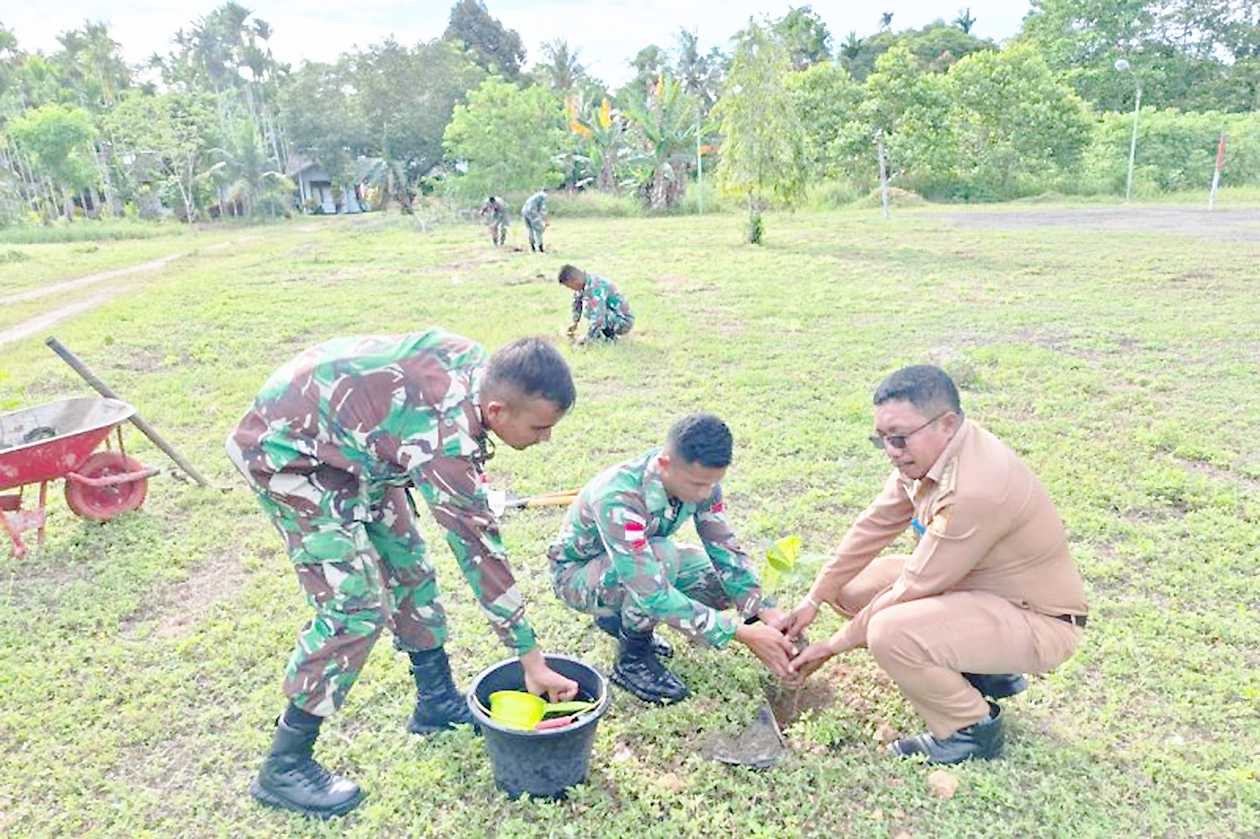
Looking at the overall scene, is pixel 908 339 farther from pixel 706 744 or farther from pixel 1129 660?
pixel 706 744

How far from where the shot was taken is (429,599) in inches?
124

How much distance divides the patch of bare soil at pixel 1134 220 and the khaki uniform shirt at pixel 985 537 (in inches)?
650

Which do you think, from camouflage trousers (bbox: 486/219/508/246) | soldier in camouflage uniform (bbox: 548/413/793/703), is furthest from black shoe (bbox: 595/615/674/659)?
camouflage trousers (bbox: 486/219/508/246)

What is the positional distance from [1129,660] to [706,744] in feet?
5.95

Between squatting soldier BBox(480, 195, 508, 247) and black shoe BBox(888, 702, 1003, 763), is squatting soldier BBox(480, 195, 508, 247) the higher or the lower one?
the higher one

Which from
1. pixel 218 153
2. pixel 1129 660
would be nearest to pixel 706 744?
pixel 1129 660

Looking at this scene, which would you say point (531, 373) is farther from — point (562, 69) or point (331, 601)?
point (562, 69)

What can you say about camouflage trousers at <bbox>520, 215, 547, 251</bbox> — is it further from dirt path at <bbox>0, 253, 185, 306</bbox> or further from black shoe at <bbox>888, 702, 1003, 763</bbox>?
black shoe at <bbox>888, 702, 1003, 763</bbox>

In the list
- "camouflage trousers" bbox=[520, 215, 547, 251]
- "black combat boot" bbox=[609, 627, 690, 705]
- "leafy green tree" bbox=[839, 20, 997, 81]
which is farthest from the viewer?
"leafy green tree" bbox=[839, 20, 997, 81]

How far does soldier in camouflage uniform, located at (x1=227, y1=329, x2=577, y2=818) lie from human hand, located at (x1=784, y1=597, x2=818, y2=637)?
1025 mm

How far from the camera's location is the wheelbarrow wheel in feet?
16.9

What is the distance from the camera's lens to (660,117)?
31.3 meters

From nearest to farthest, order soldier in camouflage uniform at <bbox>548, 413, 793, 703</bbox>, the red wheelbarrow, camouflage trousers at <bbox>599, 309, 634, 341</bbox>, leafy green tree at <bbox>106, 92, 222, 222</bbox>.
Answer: soldier in camouflage uniform at <bbox>548, 413, 793, 703</bbox> < the red wheelbarrow < camouflage trousers at <bbox>599, 309, 634, 341</bbox> < leafy green tree at <bbox>106, 92, 222, 222</bbox>

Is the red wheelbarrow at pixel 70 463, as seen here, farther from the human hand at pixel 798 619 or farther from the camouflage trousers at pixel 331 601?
the human hand at pixel 798 619
